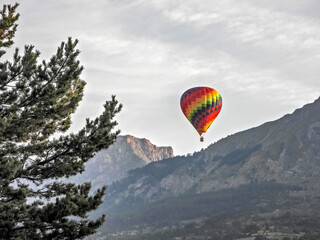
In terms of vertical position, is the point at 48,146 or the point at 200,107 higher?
the point at 200,107

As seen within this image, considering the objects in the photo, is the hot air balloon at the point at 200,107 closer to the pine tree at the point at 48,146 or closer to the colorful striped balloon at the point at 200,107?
the colorful striped balloon at the point at 200,107

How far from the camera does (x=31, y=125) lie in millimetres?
26953

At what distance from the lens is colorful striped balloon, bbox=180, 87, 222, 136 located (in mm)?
115750

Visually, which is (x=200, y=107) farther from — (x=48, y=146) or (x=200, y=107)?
(x=48, y=146)

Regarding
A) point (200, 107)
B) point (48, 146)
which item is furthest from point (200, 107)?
point (48, 146)

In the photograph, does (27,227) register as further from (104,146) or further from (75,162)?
(104,146)

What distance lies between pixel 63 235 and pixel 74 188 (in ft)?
8.18

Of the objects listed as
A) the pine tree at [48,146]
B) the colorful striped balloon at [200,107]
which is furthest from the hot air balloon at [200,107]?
the pine tree at [48,146]

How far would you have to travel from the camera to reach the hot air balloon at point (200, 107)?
116m

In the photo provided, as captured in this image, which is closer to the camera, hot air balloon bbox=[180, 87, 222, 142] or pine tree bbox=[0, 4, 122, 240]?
pine tree bbox=[0, 4, 122, 240]

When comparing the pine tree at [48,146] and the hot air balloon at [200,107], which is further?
the hot air balloon at [200,107]

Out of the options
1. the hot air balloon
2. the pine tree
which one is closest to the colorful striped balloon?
the hot air balloon

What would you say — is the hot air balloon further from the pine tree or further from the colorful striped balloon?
the pine tree

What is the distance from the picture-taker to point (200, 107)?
115875mm
